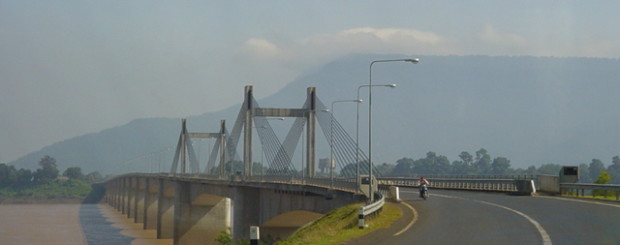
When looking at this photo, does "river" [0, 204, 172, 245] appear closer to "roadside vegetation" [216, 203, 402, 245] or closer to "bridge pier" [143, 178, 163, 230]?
"bridge pier" [143, 178, 163, 230]

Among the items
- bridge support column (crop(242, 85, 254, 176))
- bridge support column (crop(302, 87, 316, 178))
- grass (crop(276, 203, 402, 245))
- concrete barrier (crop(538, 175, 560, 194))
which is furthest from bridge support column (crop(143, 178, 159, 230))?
grass (crop(276, 203, 402, 245))

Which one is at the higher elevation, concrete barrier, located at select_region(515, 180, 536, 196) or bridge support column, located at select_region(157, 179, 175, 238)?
concrete barrier, located at select_region(515, 180, 536, 196)

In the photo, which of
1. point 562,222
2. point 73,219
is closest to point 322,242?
point 562,222

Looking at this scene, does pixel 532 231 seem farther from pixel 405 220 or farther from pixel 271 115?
pixel 271 115

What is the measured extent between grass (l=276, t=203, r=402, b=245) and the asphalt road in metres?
1.01

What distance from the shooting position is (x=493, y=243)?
85.4 ft

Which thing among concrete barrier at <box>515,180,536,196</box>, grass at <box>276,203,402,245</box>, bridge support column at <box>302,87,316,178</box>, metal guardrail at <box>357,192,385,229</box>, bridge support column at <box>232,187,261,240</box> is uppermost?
bridge support column at <box>302,87,316,178</box>

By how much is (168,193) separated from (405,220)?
112877mm

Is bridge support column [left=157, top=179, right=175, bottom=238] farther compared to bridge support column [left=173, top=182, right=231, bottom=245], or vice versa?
bridge support column [left=157, top=179, right=175, bottom=238]

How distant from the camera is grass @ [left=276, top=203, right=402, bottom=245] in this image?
31500 mm

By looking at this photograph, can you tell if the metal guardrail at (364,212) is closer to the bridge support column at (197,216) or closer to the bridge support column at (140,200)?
the bridge support column at (197,216)

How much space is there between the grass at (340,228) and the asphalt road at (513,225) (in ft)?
3.30

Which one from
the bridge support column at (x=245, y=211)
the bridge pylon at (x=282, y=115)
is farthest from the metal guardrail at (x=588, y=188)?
the bridge support column at (x=245, y=211)

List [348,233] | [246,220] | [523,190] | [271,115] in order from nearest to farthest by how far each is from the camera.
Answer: [348,233], [523,190], [246,220], [271,115]
